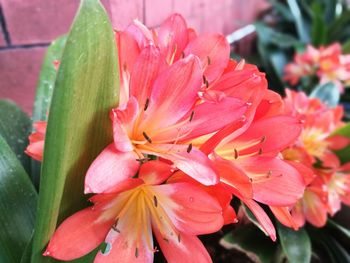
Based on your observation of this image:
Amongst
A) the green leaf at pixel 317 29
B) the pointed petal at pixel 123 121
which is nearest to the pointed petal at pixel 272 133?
the pointed petal at pixel 123 121

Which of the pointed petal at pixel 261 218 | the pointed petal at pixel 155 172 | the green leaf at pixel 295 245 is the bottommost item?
the green leaf at pixel 295 245

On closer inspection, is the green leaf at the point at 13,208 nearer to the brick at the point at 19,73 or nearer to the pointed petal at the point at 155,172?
the pointed petal at the point at 155,172

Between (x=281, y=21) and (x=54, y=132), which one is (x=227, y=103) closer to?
(x=54, y=132)

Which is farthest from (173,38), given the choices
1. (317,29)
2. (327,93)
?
(317,29)

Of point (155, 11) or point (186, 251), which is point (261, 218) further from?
point (155, 11)

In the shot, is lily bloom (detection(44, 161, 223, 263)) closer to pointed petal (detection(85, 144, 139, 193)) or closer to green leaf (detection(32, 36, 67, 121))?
pointed petal (detection(85, 144, 139, 193))

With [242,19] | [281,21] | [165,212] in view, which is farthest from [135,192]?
[281,21]
